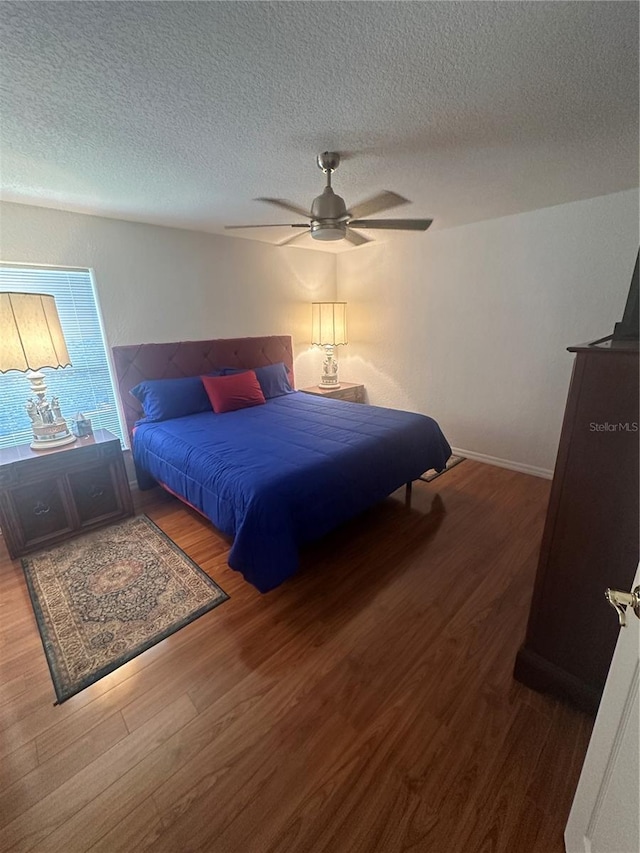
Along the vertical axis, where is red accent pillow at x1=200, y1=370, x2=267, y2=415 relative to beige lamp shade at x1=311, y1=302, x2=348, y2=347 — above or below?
below

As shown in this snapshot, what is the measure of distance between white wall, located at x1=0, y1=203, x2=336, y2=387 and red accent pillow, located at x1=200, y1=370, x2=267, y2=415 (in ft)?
1.83

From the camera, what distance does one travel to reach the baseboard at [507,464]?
10.2ft

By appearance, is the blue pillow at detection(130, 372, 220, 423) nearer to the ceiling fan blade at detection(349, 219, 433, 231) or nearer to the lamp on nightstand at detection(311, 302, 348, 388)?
the lamp on nightstand at detection(311, 302, 348, 388)

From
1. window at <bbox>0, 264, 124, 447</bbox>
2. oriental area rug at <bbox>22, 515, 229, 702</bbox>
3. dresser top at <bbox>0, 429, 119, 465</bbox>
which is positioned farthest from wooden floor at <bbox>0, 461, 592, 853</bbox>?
window at <bbox>0, 264, 124, 447</bbox>

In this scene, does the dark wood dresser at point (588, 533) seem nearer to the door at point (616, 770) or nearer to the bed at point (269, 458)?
the door at point (616, 770)

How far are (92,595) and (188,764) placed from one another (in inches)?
44.1

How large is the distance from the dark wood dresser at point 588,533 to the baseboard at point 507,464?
2.08 metres

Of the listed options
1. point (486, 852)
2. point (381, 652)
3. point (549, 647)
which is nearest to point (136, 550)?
point (381, 652)

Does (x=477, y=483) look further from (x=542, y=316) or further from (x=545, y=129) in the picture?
(x=545, y=129)

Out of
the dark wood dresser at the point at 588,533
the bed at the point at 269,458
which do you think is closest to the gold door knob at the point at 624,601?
the dark wood dresser at the point at 588,533

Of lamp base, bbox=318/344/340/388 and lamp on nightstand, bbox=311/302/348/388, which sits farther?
lamp base, bbox=318/344/340/388

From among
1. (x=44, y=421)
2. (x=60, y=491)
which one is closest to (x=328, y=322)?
(x=44, y=421)

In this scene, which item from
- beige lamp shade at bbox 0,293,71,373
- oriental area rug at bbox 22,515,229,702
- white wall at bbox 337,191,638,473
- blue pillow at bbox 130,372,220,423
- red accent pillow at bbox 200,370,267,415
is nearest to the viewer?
oriental area rug at bbox 22,515,229,702

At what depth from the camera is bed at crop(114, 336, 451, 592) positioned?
174 cm
